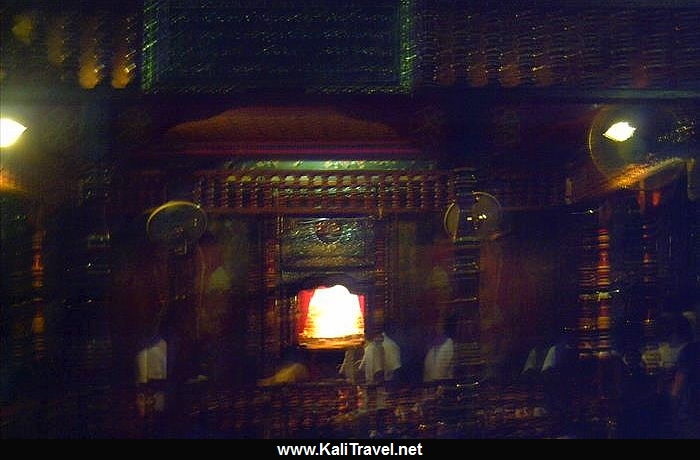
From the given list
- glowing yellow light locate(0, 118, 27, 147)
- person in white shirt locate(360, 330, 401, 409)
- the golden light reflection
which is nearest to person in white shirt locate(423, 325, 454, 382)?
person in white shirt locate(360, 330, 401, 409)

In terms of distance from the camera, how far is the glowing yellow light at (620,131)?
4215mm

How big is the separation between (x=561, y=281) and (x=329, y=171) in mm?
2641

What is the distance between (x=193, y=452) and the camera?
15.2 ft

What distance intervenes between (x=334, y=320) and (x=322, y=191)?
51.6 inches

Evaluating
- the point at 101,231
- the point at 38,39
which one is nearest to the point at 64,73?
the point at 38,39

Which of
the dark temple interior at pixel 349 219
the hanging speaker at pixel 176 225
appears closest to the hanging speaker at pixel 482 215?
the dark temple interior at pixel 349 219

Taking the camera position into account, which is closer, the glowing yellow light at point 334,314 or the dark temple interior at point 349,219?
the dark temple interior at point 349,219

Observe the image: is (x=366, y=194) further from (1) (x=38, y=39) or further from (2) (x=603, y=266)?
(1) (x=38, y=39)

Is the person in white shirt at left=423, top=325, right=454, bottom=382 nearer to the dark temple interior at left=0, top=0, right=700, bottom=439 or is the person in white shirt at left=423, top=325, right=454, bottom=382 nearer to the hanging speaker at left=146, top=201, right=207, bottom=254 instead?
the dark temple interior at left=0, top=0, right=700, bottom=439

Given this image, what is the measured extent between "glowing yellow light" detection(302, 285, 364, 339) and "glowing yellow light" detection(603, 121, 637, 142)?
8.96 ft

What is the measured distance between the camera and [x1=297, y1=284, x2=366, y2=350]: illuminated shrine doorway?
5.39m

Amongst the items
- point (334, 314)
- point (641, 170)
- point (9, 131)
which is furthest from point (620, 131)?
point (9, 131)

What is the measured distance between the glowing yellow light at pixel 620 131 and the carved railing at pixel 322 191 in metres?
1.68

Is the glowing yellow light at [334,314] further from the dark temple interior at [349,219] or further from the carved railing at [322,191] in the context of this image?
the carved railing at [322,191]
